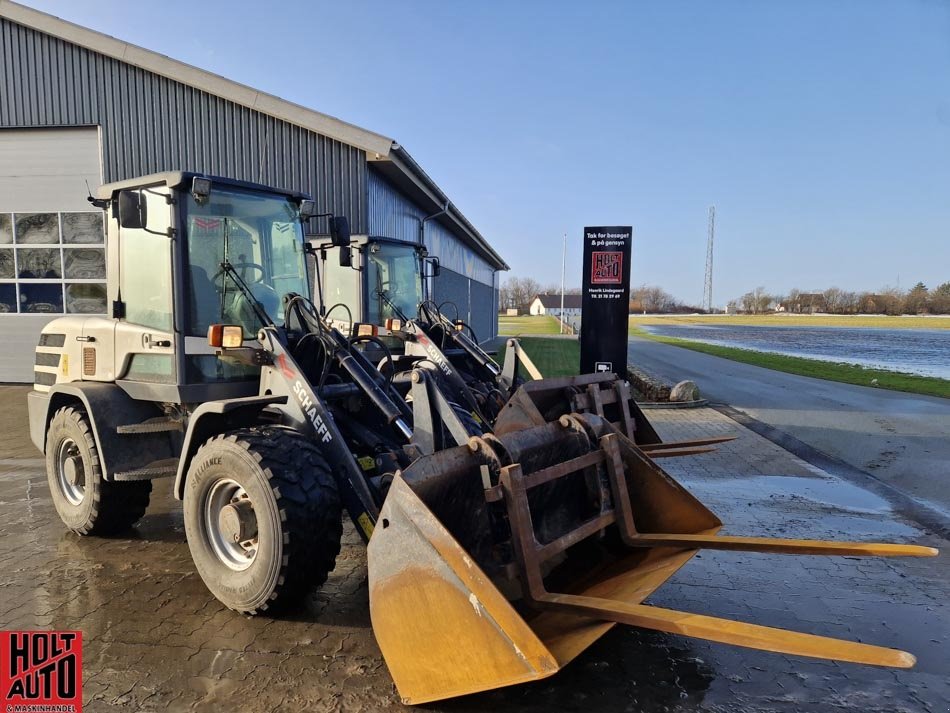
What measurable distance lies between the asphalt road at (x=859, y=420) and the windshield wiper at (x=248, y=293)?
6.85 metres

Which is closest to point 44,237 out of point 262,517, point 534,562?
point 262,517

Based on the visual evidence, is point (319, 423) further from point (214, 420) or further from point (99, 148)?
point (99, 148)

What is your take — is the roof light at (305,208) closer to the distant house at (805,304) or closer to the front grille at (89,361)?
the front grille at (89,361)

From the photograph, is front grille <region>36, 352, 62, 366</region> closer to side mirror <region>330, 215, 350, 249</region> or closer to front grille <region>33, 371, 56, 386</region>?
front grille <region>33, 371, 56, 386</region>

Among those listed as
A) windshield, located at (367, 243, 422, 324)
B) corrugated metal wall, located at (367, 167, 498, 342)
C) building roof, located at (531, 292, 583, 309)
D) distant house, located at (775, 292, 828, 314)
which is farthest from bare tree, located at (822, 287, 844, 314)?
windshield, located at (367, 243, 422, 324)

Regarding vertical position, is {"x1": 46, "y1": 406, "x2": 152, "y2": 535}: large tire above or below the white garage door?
below

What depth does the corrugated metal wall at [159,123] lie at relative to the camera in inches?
475

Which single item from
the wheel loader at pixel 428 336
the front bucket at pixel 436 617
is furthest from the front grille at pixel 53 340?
the front bucket at pixel 436 617

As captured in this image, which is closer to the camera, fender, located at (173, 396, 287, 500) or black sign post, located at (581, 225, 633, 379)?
fender, located at (173, 396, 287, 500)

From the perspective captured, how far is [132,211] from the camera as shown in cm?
427

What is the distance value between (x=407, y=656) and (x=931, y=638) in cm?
319

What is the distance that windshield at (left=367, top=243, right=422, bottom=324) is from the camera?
8961 millimetres

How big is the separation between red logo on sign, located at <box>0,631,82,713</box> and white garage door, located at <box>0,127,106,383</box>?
10.7 meters

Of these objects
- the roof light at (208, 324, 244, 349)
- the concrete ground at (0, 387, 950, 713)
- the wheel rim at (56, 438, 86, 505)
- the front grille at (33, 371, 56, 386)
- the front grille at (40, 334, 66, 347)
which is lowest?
the concrete ground at (0, 387, 950, 713)
